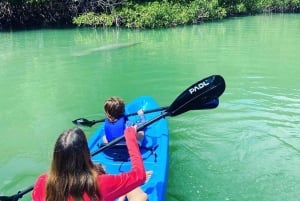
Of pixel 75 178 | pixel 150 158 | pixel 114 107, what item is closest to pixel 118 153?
pixel 150 158

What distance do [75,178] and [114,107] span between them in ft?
6.81

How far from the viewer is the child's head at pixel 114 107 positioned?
4.44 m

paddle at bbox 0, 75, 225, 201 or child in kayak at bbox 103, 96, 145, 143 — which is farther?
child in kayak at bbox 103, 96, 145, 143

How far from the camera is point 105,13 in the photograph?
22.5 metres

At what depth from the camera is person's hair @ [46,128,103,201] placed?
240 cm

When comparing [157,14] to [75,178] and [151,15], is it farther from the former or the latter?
[75,178]

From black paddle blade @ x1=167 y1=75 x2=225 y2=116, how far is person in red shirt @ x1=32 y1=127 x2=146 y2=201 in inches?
70.7

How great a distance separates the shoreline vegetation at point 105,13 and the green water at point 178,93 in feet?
13.6

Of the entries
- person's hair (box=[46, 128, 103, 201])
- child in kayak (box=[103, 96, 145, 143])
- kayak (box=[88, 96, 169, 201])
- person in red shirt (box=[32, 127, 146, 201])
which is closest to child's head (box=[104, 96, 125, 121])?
child in kayak (box=[103, 96, 145, 143])

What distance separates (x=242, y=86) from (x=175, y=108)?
5163 millimetres

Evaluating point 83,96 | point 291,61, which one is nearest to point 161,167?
point 83,96

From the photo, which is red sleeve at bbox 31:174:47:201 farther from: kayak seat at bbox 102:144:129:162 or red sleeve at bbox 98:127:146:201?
kayak seat at bbox 102:144:129:162

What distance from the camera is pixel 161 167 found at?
4.48m

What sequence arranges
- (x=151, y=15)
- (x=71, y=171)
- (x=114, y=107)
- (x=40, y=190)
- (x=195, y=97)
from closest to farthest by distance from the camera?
1. (x=71, y=171)
2. (x=40, y=190)
3. (x=195, y=97)
4. (x=114, y=107)
5. (x=151, y=15)
